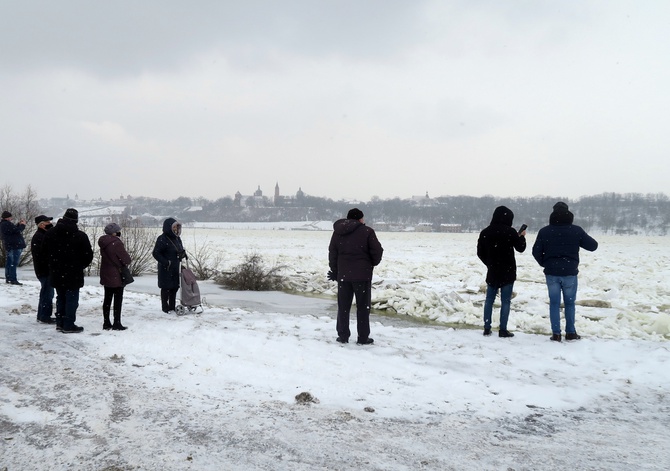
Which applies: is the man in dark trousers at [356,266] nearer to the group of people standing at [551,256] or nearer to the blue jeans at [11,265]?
the group of people standing at [551,256]

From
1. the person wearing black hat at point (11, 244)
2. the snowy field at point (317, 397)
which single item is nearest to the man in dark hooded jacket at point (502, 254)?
the snowy field at point (317, 397)

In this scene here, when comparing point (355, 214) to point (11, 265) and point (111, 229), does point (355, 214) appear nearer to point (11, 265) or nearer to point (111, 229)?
point (111, 229)

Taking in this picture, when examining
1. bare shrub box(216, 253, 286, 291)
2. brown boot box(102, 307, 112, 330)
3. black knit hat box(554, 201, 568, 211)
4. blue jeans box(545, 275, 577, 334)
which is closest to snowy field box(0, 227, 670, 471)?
brown boot box(102, 307, 112, 330)

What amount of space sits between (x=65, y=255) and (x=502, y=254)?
6.80 metres

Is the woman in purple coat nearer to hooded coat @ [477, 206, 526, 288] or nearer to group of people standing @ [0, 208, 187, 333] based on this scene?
group of people standing @ [0, 208, 187, 333]

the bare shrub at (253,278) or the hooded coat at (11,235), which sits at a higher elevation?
the hooded coat at (11,235)

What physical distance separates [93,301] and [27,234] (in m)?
10.2

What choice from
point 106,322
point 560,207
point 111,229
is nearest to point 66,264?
point 111,229

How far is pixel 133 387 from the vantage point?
520 centimetres

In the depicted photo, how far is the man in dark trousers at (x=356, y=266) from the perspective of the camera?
7.32 meters

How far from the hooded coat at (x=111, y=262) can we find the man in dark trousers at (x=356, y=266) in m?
3.44

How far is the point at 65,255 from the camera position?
7.44 metres

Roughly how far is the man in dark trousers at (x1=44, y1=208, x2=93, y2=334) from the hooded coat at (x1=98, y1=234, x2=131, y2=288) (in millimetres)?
273

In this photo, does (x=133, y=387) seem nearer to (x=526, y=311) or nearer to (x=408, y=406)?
(x=408, y=406)
